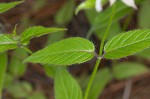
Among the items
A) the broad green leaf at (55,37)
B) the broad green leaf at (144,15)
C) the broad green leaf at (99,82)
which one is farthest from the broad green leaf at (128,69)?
the broad green leaf at (55,37)

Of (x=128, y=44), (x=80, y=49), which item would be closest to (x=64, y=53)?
(x=80, y=49)

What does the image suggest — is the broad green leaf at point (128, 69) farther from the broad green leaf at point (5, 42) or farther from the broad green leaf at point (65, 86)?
the broad green leaf at point (5, 42)

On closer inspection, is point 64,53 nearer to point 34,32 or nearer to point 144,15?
point 34,32

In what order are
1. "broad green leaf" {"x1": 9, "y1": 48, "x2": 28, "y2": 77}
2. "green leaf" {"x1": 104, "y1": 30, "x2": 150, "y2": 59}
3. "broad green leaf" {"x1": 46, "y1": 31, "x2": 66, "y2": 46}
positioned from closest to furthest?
"green leaf" {"x1": 104, "y1": 30, "x2": 150, "y2": 59} < "broad green leaf" {"x1": 9, "y1": 48, "x2": 28, "y2": 77} < "broad green leaf" {"x1": 46, "y1": 31, "x2": 66, "y2": 46}

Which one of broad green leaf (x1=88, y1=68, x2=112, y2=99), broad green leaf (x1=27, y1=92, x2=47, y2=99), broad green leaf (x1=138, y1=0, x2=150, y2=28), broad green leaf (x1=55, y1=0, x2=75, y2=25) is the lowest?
broad green leaf (x1=88, y1=68, x2=112, y2=99)

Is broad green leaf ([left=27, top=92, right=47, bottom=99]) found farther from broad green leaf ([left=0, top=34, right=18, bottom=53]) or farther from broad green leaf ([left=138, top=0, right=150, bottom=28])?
broad green leaf ([left=0, top=34, right=18, bottom=53])

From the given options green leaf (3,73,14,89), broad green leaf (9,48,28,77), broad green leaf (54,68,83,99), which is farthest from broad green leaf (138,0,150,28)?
broad green leaf (54,68,83,99)

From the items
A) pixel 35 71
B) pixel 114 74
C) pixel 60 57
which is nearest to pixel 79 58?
pixel 60 57
